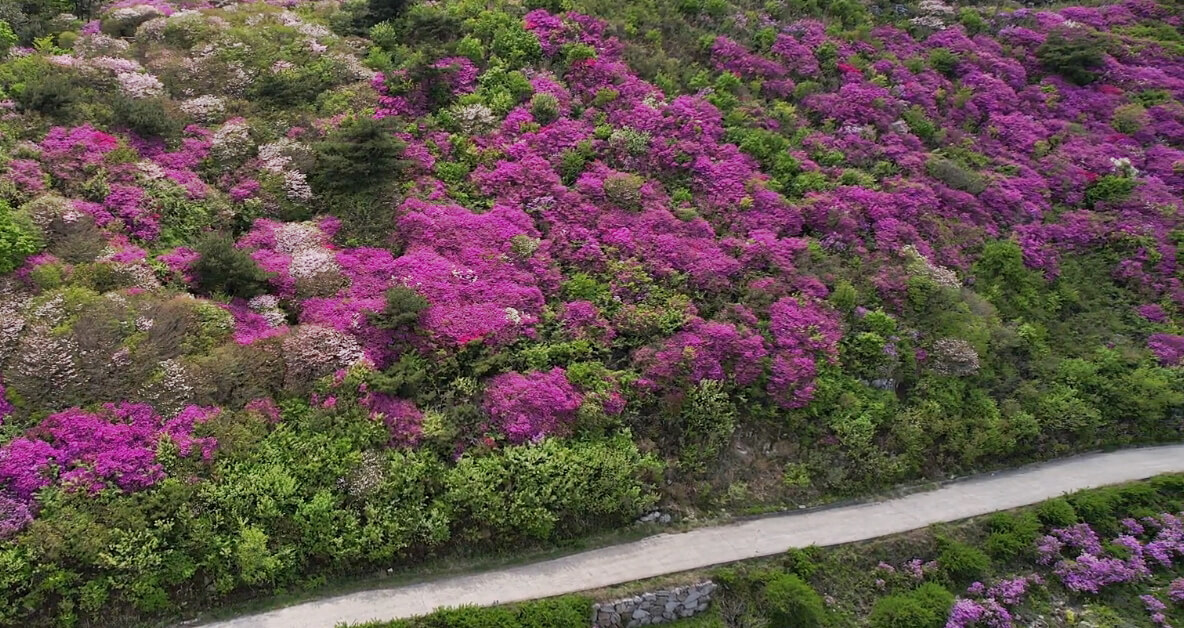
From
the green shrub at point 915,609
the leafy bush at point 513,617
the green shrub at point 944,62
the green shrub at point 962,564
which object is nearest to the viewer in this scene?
the leafy bush at point 513,617

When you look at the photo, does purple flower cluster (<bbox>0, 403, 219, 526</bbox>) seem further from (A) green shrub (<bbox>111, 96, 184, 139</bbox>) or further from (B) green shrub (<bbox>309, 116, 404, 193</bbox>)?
(A) green shrub (<bbox>111, 96, 184, 139</bbox>)

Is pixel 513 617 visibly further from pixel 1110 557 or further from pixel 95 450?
pixel 1110 557

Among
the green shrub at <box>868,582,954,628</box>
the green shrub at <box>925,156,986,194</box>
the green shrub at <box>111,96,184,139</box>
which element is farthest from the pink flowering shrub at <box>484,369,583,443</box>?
the green shrub at <box>925,156,986,194</box>

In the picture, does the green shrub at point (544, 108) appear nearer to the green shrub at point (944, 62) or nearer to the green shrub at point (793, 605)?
the green shrub at point (793, 605)

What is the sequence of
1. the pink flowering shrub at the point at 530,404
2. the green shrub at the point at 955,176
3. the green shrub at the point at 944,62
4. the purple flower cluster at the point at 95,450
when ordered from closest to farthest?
the purple flower cluster at the point at 95,450, the pink flowering shrub at the point at 530,404, the green shrub at the point at 955,176, the green shrub at the point at 944,62

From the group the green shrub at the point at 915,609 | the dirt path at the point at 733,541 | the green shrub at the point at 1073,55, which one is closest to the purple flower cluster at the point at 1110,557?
the dirt path at the point at 733,541
